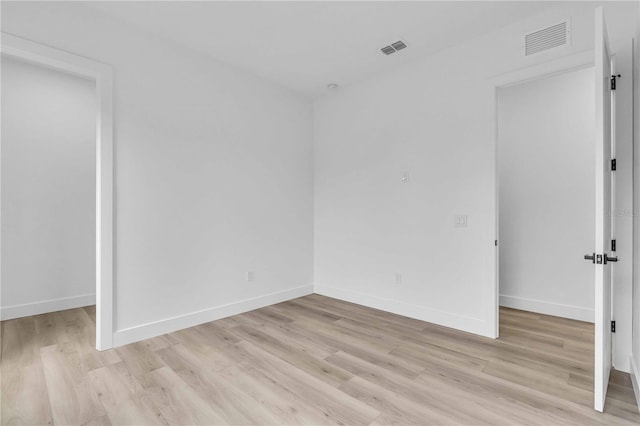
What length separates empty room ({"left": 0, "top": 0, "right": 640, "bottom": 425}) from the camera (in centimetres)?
214

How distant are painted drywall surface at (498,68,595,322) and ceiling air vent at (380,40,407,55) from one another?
1.42m

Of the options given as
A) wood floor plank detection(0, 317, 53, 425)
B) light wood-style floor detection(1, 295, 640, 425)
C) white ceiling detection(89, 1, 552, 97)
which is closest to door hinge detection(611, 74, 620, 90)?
white ceiling detection(89, 1, 552, 97)

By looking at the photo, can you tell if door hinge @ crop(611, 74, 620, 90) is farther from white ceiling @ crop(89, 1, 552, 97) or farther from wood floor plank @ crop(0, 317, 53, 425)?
wood floor plank @ crop(0, 317, 53, 425)

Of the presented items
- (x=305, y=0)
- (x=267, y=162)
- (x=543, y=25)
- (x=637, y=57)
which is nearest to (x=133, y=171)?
(x=267, y=162)

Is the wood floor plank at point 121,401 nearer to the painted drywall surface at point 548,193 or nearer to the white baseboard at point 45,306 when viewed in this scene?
the white baseboard at point 45,306

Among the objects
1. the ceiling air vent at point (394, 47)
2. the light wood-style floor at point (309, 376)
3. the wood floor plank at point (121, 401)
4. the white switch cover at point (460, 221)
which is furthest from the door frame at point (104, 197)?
the white switch cover at point (460, 221)

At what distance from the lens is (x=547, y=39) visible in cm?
273

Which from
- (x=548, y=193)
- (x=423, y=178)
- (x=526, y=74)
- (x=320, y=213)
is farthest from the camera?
(x=320, y=213)

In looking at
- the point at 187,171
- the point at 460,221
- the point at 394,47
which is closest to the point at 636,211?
the point at 460,221

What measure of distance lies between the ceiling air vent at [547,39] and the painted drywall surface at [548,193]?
37.0 inches

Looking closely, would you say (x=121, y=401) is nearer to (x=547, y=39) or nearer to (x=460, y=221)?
(x=460, y=221)

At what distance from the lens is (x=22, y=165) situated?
3.70m

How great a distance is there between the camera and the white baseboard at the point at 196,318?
114 inches

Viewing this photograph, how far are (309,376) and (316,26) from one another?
299 centimetres
